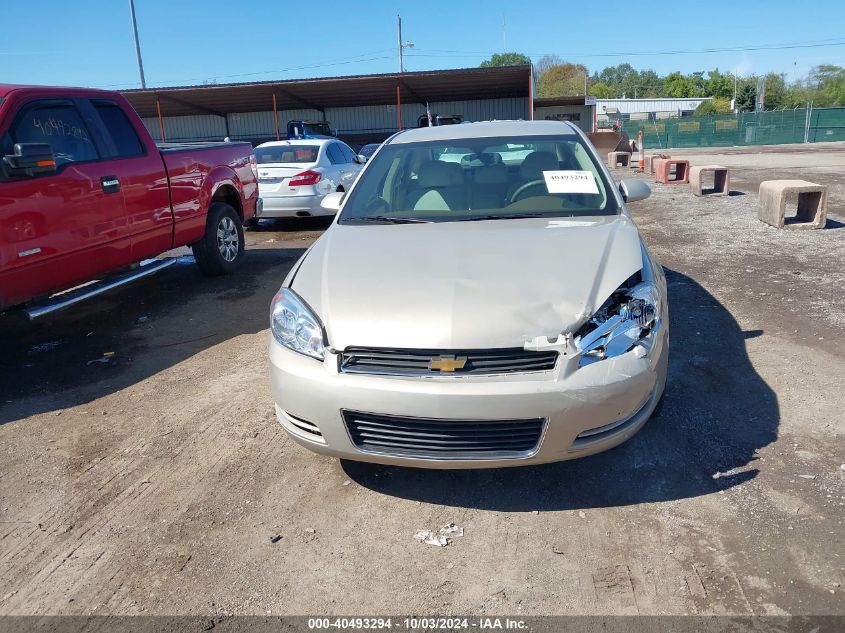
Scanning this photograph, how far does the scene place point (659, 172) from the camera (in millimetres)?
17141

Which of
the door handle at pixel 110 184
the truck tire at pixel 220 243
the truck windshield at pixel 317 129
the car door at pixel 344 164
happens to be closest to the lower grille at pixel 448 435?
the door handle at pixel 110 184

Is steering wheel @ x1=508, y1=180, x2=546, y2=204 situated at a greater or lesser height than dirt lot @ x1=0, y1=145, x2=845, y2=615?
greater

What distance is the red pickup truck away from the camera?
15.3 ft

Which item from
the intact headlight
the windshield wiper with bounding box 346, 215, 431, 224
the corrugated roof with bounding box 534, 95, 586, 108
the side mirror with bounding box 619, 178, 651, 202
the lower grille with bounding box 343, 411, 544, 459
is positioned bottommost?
the lower grille with bounding box 343, 411, 544, 459

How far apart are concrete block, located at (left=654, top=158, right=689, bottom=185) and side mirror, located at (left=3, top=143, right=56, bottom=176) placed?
49.5 feet

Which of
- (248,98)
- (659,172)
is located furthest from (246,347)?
(248,98)

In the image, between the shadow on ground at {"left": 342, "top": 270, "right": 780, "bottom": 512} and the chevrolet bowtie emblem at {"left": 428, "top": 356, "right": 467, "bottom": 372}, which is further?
the shadow on ground at {"left": 342, "top": 270, "right": 780, "bottom": 512}

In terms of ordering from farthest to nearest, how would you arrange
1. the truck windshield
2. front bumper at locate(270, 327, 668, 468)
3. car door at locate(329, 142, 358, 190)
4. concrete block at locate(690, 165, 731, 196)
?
the truck windshield → concrete block at locate(690, 165, 731, 196) → car door at locate(329, 142, 358, 190) → front bumper at locate(270, 327, 668, 468)

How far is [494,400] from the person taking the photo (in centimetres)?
258

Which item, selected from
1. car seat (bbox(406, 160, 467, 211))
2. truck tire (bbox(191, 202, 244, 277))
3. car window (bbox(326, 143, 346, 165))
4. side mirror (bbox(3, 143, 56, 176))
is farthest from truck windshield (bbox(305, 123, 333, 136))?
car seat (bbox(406, 160, 467, 211))

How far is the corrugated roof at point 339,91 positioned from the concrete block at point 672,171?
22.3 ft

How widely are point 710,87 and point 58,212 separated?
124 m

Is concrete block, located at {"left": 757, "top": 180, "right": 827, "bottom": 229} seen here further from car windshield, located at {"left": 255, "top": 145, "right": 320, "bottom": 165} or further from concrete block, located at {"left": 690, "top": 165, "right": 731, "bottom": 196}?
car windshield, located at {"left": 255, "top": 145, "right": 320, "bottom": 165}

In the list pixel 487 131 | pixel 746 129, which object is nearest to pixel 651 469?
pixel 487 131
